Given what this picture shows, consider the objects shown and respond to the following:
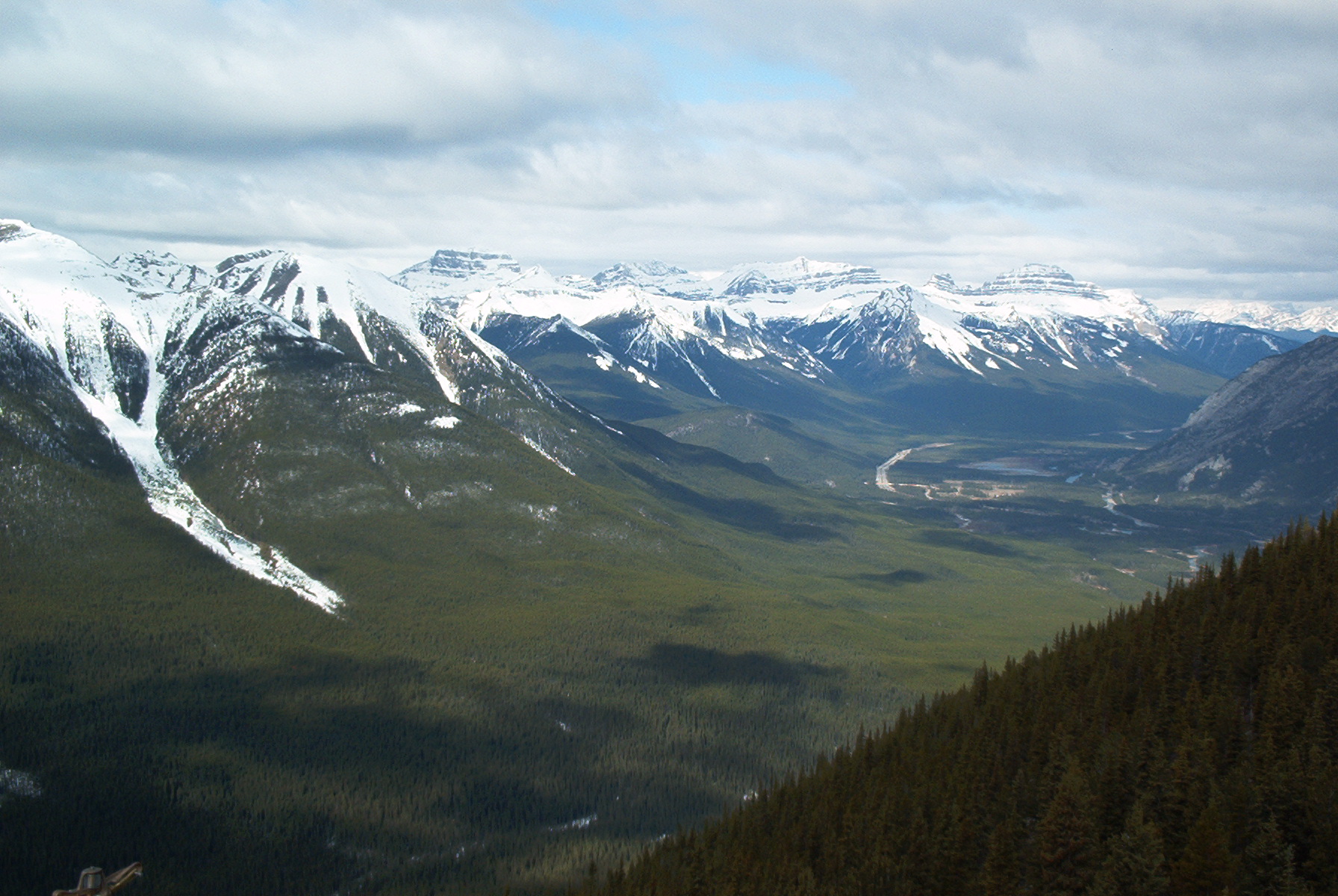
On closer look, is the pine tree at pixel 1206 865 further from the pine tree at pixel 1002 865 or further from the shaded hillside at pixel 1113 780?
the pine tree at pixel 1002 865

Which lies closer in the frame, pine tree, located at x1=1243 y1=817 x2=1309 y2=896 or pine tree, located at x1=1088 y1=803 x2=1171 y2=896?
pine tree, located at x1=1243 y1=817 x2=1309 y2=896

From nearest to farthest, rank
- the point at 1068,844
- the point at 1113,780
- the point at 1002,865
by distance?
the point at 1068,844 → the point at 1002,865 → the point at 1113,780

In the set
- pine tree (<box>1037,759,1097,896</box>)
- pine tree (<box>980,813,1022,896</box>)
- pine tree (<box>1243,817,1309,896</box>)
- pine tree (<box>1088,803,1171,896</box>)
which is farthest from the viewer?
pine tree (<box>980,813,1022,896</box>)

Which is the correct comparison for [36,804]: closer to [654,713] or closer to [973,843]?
[654,713]

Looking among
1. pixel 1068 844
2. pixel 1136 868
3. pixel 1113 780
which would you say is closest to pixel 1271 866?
pixel 1136 868

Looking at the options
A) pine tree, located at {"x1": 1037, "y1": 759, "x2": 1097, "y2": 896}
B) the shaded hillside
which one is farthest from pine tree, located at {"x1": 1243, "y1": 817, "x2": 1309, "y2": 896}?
pine tree, located at {"x1": 1037, "y1": 759, "x2": 1097, "y2": 896}

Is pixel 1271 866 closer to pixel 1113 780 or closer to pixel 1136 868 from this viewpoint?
pixel 1136 868

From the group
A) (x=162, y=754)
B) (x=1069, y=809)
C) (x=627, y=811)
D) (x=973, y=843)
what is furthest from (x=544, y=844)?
(x=1069, y=809)

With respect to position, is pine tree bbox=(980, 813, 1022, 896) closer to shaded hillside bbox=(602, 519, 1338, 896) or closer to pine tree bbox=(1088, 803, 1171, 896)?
shaded hillside bbox=(602, 519, 1338, 896)
